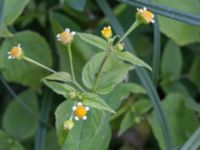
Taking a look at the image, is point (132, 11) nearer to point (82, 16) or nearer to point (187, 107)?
point (82, 16)

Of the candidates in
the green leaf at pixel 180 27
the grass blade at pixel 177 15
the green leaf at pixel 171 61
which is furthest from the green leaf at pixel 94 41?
the green leaf at pixel 171 61

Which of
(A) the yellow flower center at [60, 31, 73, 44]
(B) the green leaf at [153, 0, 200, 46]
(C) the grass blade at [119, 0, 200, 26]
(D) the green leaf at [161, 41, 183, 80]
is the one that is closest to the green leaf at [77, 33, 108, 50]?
(A) the yellow flower center at [60, 31, 73, 44]

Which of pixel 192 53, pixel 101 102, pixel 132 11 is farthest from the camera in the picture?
pixel 192 53

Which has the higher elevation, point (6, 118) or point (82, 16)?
point (82, 16)

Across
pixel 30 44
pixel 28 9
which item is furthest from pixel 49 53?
pixel 28 9

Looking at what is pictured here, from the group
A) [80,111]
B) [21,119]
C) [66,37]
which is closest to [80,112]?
[80,111]
